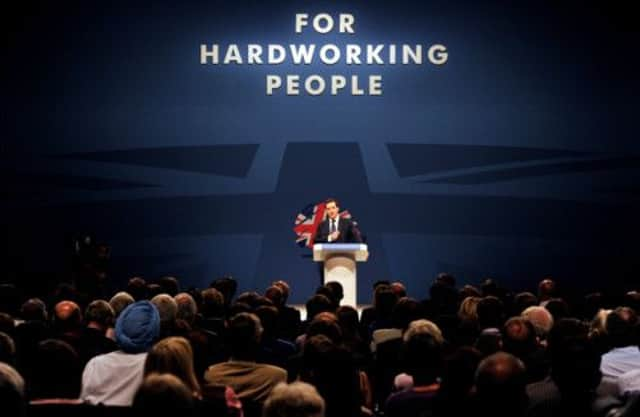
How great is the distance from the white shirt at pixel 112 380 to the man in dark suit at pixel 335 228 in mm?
7049

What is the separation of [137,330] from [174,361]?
752mm

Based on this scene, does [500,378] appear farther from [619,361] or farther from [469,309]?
[469,309]

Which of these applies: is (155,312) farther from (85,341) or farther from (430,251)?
(430,251)

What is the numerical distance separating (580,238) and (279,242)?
3.76m

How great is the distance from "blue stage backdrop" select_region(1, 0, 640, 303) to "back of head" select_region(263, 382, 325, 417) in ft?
31.9

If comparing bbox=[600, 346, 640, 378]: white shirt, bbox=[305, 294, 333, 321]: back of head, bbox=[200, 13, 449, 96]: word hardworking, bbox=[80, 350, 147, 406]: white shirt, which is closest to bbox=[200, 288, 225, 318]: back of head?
bbox=[305, 294, 333, 321]: back of head

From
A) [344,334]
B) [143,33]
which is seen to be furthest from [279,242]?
[344,334]

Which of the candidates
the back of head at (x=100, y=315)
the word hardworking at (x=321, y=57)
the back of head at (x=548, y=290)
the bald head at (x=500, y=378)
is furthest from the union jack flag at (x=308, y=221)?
the bald head at (x=500, y=378)

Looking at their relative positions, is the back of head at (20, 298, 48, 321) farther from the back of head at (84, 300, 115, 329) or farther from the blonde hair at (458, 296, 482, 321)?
the blonde hair at (458, 296, 482, 321)

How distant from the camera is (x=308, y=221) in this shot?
1248 cm

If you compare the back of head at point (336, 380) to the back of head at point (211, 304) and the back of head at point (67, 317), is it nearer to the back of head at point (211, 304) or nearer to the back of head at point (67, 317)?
the back of head at point (67, 317)

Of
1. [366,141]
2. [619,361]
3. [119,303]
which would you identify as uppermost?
[366,141]

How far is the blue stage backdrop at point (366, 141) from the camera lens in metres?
12.5

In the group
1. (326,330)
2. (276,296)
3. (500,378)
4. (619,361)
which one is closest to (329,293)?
(276,296)
